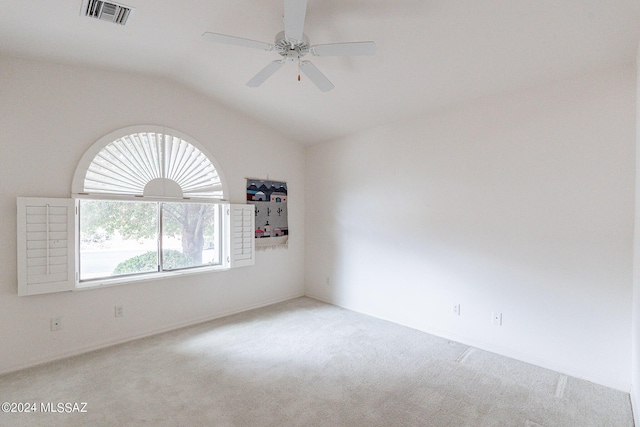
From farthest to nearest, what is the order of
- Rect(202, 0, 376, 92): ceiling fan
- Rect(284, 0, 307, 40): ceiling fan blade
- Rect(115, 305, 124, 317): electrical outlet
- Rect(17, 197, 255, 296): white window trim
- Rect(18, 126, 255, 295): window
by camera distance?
Rect(115, 305, 124, 317): electrical outlet → Rect(18, 126, 255, 295): window → Rect(17, 197, 255, 296): white window trim → Rect(202, 0, 376, 92): ceiling fan → Rect(284, 0, 307, 40): ceiling fan blade

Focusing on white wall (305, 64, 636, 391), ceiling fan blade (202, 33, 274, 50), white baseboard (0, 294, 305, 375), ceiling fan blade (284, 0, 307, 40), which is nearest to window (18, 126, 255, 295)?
white baseboard (0, 294, 305, 375)

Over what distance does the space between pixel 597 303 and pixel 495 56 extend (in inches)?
88.7

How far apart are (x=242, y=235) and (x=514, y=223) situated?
3304 mm

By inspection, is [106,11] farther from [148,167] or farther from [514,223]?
[514,223]

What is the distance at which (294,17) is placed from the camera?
184 centimetres

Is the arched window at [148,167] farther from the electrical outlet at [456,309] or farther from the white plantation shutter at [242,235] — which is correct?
the electrical outlet at [456,309]

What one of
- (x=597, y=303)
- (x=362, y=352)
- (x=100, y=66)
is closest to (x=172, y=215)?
(x=100, y=66)

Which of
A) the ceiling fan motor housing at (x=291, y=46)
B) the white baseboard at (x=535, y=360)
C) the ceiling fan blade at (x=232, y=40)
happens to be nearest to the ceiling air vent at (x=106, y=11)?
the ceiling fan blade at (x=232, y=40)

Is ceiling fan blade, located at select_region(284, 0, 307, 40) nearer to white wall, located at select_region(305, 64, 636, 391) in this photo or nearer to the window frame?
white wall, located at select_region(305, 64, 636, 391)

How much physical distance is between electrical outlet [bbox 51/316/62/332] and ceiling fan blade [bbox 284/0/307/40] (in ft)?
11.0

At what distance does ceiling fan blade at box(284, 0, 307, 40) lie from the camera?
67.2 inches

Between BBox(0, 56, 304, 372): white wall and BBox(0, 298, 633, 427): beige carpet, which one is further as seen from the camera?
BBox(0, 56, 304, 372): white wall

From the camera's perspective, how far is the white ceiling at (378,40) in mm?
2150

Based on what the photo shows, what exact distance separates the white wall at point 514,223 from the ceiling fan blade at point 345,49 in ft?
5.72
